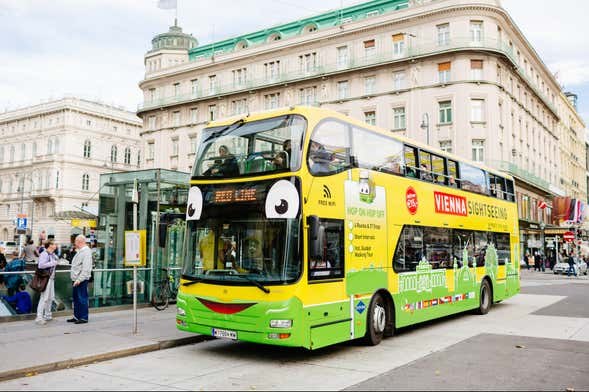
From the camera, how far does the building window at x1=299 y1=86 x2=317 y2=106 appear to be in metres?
48.5

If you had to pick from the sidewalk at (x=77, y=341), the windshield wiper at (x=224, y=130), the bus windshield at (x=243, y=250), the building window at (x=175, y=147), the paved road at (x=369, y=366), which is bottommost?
the paved road at (x=369, y=366)

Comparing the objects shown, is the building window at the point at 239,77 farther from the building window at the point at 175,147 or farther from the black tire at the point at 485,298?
the black tire at the point at 485,298

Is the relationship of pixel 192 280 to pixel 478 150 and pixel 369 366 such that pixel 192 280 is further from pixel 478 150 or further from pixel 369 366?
pixel 478 150

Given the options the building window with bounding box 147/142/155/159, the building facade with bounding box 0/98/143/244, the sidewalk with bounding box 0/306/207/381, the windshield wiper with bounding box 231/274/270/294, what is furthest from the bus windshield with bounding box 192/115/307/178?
the building facade with bounding box 0/98/143/244

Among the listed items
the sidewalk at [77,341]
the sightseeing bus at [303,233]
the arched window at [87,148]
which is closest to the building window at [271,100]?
the arched window at [87,148]

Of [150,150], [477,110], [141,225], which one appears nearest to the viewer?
[141,225]

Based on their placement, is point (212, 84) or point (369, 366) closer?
point (369, 366)

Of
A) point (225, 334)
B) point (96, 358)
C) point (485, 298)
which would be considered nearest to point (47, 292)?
point (96, 358)

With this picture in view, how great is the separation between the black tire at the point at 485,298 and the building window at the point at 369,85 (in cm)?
3216

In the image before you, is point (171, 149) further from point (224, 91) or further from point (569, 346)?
point (569, 346)

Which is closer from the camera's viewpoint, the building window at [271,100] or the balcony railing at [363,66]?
the balcony railing at [363,66]

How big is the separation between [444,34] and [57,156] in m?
56.4

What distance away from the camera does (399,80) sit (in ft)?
145

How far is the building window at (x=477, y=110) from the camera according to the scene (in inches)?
1636
